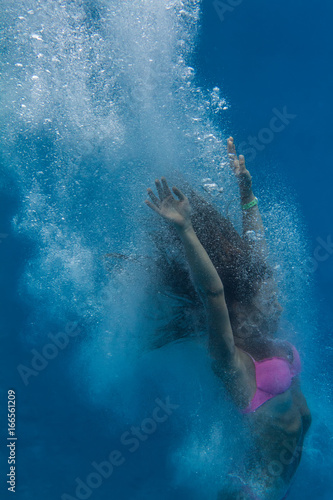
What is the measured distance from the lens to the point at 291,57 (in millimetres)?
8305

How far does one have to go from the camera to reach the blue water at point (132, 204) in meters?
6.05

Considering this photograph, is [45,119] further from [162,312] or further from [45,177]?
[162,312]

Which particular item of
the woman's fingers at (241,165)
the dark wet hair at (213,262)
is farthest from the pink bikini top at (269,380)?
the woman's fingers at (241,165)

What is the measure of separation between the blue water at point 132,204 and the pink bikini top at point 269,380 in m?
1.23

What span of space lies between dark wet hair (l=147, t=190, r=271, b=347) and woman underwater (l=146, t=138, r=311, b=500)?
0.01 m

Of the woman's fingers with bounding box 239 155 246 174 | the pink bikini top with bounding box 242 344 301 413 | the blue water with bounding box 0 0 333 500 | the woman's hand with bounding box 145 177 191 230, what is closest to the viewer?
the woman's hand with bounding box 145 177 191 230

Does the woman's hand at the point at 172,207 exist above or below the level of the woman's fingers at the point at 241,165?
below

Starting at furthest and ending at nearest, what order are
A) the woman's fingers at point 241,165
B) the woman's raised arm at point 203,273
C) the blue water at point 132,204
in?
the blue water at point 132,204 → the woman's fingers at point 241,165 → the woman's raised arm at point 203,273

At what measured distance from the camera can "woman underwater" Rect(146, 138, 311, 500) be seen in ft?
12.0

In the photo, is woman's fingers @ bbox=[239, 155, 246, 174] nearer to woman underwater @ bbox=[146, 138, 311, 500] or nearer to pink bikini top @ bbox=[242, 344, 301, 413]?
woman underwater @ bbox=[146, 138, 311, 500]

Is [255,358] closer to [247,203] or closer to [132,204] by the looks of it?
[247,203]

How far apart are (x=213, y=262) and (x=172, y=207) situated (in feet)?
3.08

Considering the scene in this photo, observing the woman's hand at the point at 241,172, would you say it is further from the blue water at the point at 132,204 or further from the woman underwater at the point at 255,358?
the blue water at the point at 132,204

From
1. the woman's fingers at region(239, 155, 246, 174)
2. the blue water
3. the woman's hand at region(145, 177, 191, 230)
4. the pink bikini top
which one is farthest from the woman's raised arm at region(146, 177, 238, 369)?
the blue water
